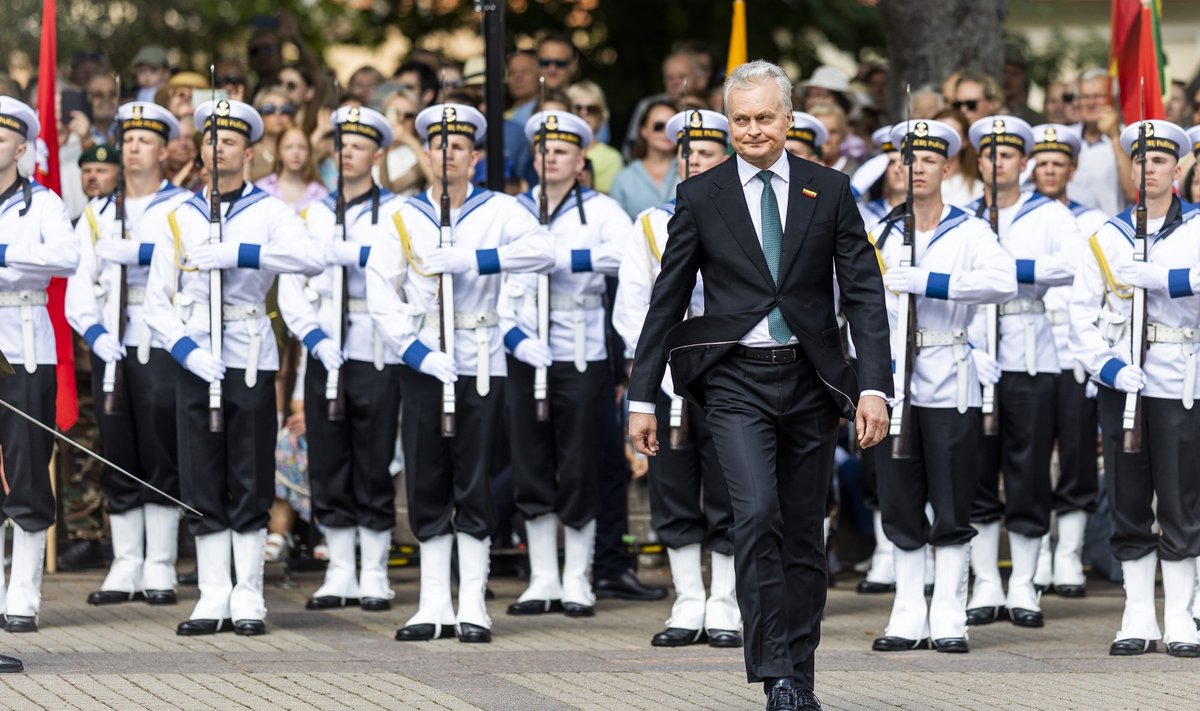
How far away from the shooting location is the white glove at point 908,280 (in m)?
9.05

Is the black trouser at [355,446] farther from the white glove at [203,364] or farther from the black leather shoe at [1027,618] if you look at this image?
the black leather shoe at [1027,618]

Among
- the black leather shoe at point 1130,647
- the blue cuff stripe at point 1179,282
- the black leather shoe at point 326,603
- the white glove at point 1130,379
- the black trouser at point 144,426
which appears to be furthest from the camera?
the black leather shoe at point 326,603

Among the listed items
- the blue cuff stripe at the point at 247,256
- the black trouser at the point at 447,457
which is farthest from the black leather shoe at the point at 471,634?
the blue cuff stripe at the point at 247,256

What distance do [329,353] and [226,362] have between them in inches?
25.0

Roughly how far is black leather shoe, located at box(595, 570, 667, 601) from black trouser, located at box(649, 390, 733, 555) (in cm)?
127

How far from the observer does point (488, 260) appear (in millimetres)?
9250

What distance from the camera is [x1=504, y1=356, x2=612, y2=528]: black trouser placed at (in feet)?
33.8

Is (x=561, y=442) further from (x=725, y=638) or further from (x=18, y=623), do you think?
(x=18, y=623)

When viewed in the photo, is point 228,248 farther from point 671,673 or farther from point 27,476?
point 671,673

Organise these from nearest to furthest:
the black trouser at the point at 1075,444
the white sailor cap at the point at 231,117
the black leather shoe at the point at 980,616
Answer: the white sailor cap at the point at 231,117, the black leather shoe at the point at 980,616, the black trouser at the point at 1075,444

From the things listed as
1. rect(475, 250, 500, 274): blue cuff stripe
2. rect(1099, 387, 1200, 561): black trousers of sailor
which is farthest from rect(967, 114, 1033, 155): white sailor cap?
rect(475, 250, 500, 274): blue cuff stripe

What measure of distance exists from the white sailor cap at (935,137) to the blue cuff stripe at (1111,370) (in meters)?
1.20

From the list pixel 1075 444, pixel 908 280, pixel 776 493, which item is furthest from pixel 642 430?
pixel 1075 444

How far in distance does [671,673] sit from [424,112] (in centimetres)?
289
